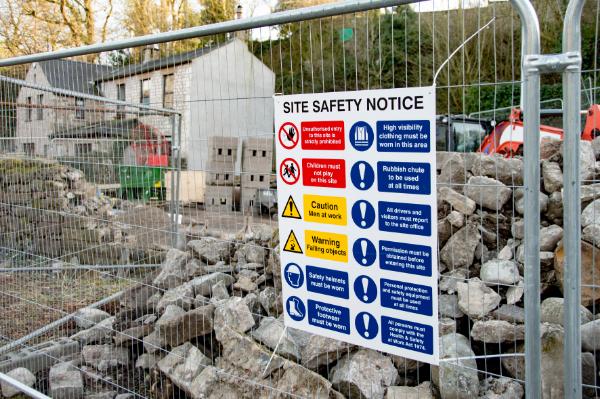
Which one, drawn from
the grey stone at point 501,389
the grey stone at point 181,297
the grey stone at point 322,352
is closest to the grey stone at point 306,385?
the grey stone at point 322,352

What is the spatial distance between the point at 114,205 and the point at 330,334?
232 centimetres

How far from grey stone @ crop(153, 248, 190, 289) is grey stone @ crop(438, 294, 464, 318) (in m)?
1.90

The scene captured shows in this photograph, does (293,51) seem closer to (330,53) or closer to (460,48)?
(330,53)

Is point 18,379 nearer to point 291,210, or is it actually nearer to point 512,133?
point 291,210

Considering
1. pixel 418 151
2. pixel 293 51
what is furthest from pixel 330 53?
pixel 418 151

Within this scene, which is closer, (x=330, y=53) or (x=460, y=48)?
(x=460, y=48)

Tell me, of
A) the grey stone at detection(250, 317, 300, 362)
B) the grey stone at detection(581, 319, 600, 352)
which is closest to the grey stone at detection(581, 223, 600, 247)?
the grey stone at detection(581, 319, 600, 352)

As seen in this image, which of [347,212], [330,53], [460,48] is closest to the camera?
[460,48]

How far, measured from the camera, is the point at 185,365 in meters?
3.98

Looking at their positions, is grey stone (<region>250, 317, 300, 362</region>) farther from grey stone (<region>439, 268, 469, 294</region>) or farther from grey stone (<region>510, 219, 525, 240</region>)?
grey stone (<region>510, 219, 525, 240</region>)

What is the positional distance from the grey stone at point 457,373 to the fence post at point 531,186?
29.7 inches

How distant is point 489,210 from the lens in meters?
3.70

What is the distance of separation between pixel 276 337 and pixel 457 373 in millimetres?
1219

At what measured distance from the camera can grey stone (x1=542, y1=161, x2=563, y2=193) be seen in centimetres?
416
